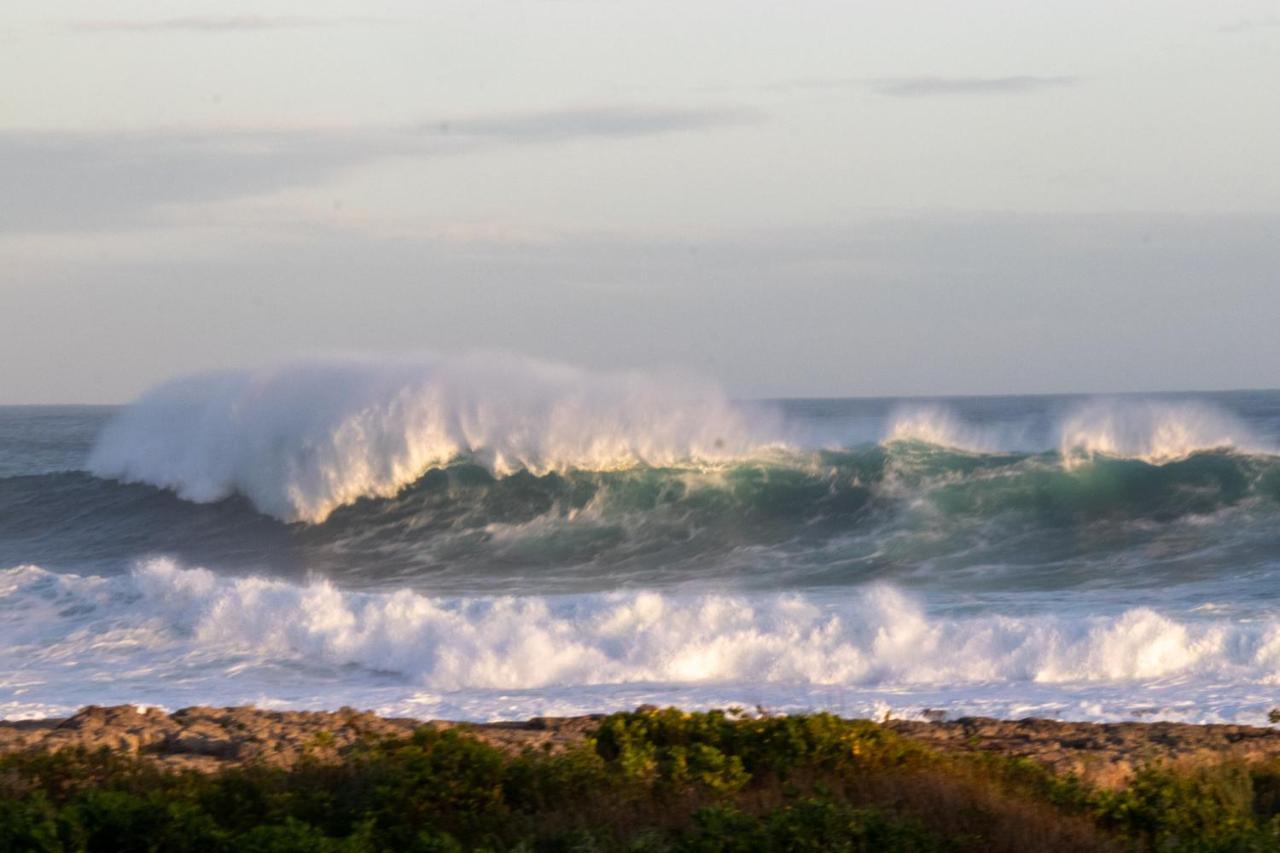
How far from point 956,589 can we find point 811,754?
34.3ft

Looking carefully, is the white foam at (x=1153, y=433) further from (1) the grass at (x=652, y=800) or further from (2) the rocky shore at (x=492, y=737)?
(1) the grass at (x=652, y=800)

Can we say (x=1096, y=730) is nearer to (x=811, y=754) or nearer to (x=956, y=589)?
(x=811, y=754)

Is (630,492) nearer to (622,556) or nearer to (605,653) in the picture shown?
(622,556)

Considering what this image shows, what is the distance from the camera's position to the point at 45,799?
6.05 m

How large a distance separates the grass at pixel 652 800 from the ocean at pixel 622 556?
3.69 metres

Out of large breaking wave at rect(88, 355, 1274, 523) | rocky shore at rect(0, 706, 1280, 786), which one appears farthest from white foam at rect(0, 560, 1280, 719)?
large breaking wave at rect(88, 355, 1274, 523)

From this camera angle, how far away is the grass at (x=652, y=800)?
5484mm

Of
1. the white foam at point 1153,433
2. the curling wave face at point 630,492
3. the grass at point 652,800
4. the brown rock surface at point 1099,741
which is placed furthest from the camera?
the white foam at point 1153,433

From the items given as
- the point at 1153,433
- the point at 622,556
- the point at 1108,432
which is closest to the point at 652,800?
the point at 622,556

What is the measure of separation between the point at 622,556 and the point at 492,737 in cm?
1182

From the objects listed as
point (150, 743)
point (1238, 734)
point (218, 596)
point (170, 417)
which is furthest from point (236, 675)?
point (170, 417)

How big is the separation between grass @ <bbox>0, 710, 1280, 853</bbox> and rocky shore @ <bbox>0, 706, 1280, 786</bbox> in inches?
22.2

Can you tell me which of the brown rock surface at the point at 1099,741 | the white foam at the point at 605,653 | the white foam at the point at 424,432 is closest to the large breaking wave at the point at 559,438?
the white foam at the point at 424,432

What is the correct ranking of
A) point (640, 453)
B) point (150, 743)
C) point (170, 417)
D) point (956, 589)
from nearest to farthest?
point (150, 743), point (956, 589), point (640, 453), point (170, 417)
